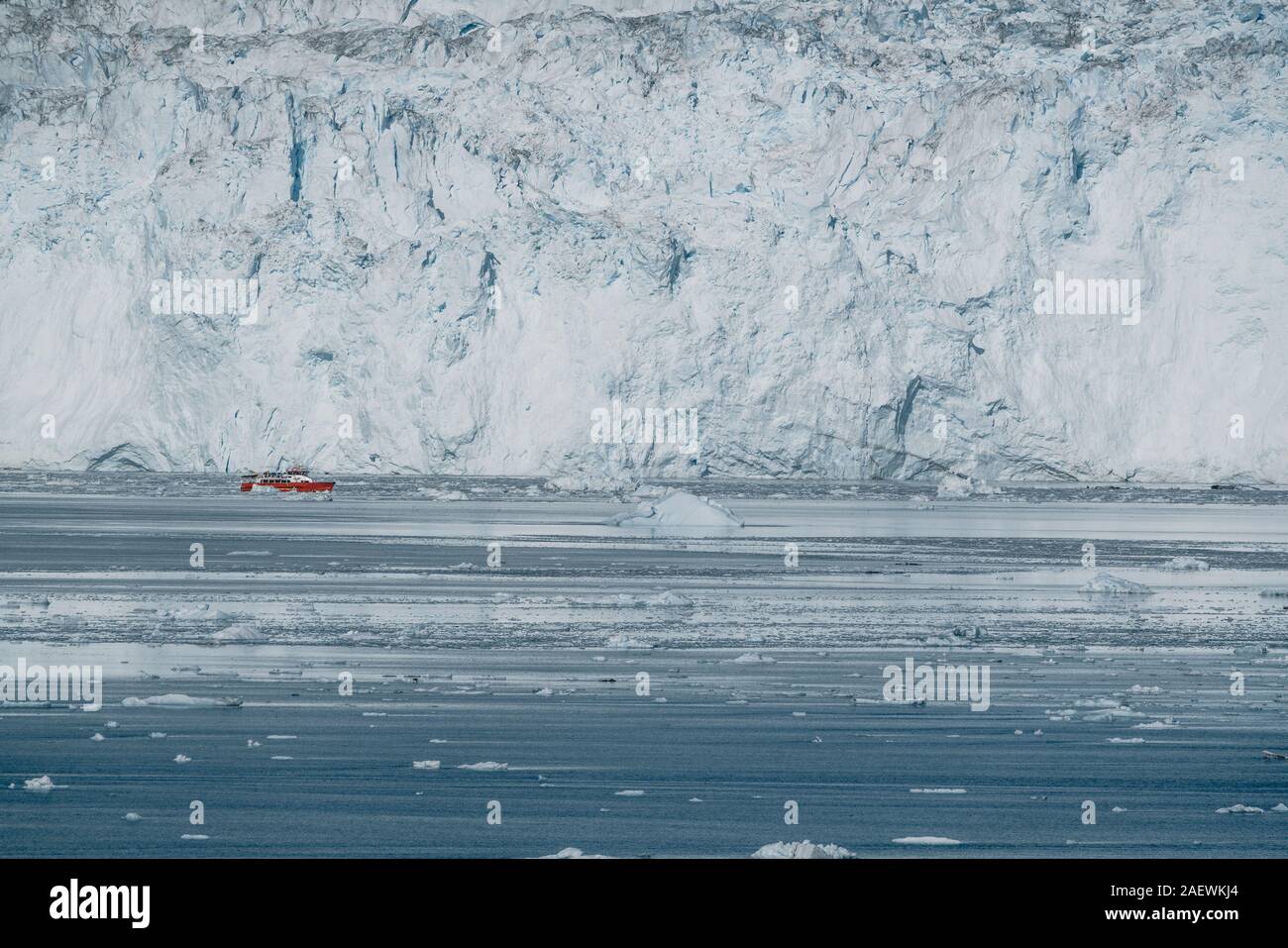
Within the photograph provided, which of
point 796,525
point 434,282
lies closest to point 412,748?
point 796,525

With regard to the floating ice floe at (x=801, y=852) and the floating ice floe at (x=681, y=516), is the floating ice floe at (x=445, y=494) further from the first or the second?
the floating ice floe at (x=801, y=852)

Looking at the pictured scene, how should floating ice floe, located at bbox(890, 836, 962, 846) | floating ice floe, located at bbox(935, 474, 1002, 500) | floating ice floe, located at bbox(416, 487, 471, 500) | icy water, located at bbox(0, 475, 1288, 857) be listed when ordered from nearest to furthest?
floating ice floe, located at bbox(890, 836, 962, 846), icy water, located at bbox(0, 475, 1288, 857), floating ice floe, located at bbox(416, 487, 471, 500), floating ice floe, located at bbox(935, 474, 1002, 500)

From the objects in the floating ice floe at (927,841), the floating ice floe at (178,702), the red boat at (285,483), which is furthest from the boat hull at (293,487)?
the floating ice floe at (927,841)

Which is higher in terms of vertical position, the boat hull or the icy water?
the boat hull

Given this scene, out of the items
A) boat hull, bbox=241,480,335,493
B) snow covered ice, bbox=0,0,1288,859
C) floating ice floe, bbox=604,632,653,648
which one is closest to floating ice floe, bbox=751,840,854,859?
floating ice floe, bbox=604,632,653,648

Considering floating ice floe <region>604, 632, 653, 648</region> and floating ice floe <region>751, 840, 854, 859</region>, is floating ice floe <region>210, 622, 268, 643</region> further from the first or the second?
floating ice floe <region>751, 840, 854, 859</region>

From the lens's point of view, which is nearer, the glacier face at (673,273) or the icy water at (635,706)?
the icy water at (635,706)
